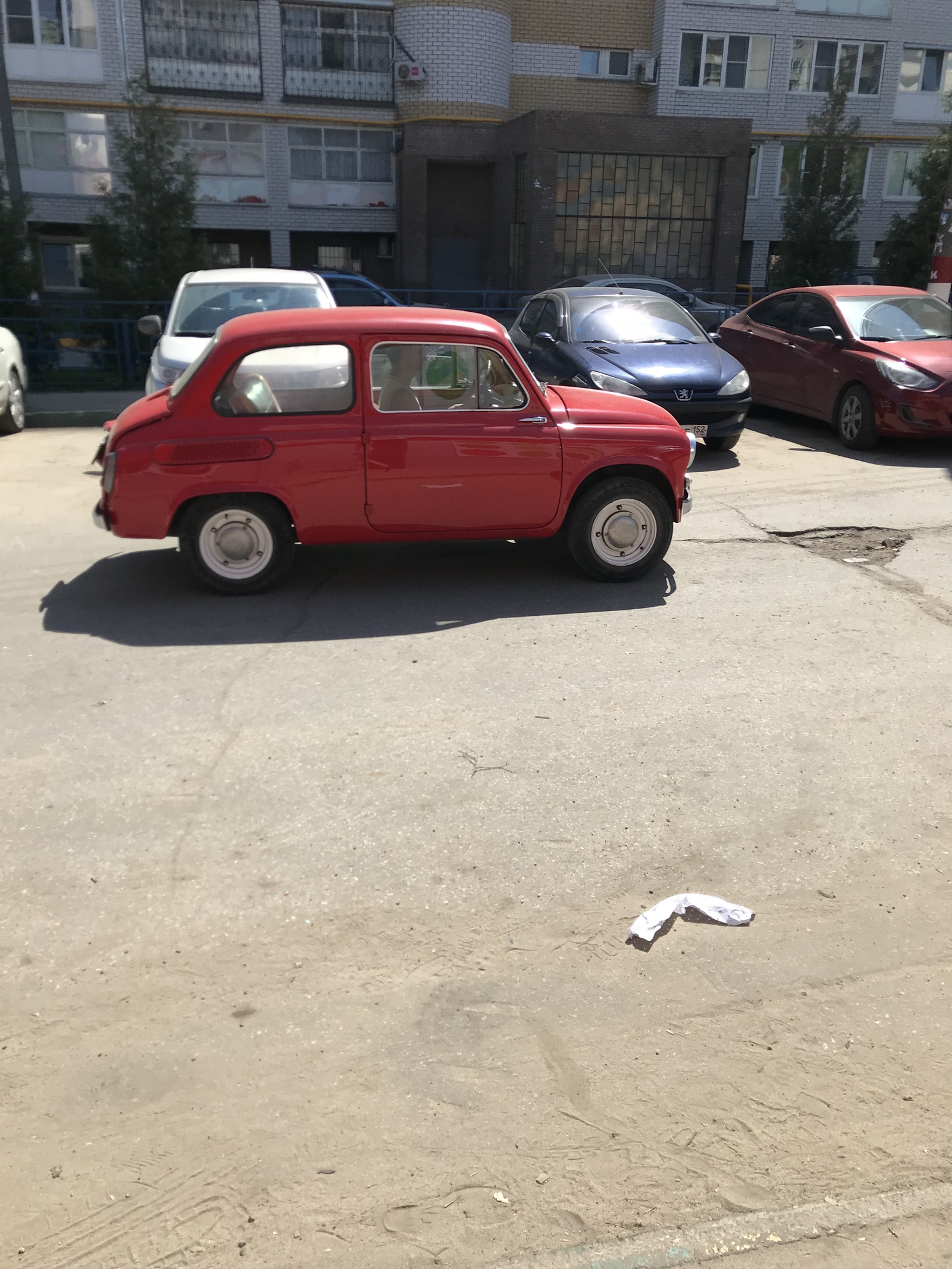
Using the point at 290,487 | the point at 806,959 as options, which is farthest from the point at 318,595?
the point at 806,959

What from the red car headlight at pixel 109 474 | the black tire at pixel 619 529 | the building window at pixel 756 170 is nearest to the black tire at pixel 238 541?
the red car headlight at pixel 109 474

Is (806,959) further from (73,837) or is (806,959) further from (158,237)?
(158,237)

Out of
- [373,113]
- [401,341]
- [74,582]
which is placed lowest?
[74,582]

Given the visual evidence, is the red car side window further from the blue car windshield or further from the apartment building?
the apartment building

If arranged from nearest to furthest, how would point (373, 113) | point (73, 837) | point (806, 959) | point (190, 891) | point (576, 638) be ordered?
point (806, 959) → point (190, 891) → point (73, 837) → point (576, 638) → point (373, 113)

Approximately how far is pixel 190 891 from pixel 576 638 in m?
2.96

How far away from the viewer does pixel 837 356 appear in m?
11.7

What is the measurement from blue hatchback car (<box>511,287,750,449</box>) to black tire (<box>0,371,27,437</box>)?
564 cm

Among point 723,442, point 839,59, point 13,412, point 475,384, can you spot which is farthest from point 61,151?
point 475,384

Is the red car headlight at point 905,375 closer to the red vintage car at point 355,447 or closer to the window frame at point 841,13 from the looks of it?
the red vintage car at point 355,447

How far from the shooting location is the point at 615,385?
10.1 metres

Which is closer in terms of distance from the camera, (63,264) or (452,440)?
(452,440)

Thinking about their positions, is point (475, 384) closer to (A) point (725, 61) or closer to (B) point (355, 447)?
(B) point (355, 447)

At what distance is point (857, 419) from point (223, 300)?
264 inches
